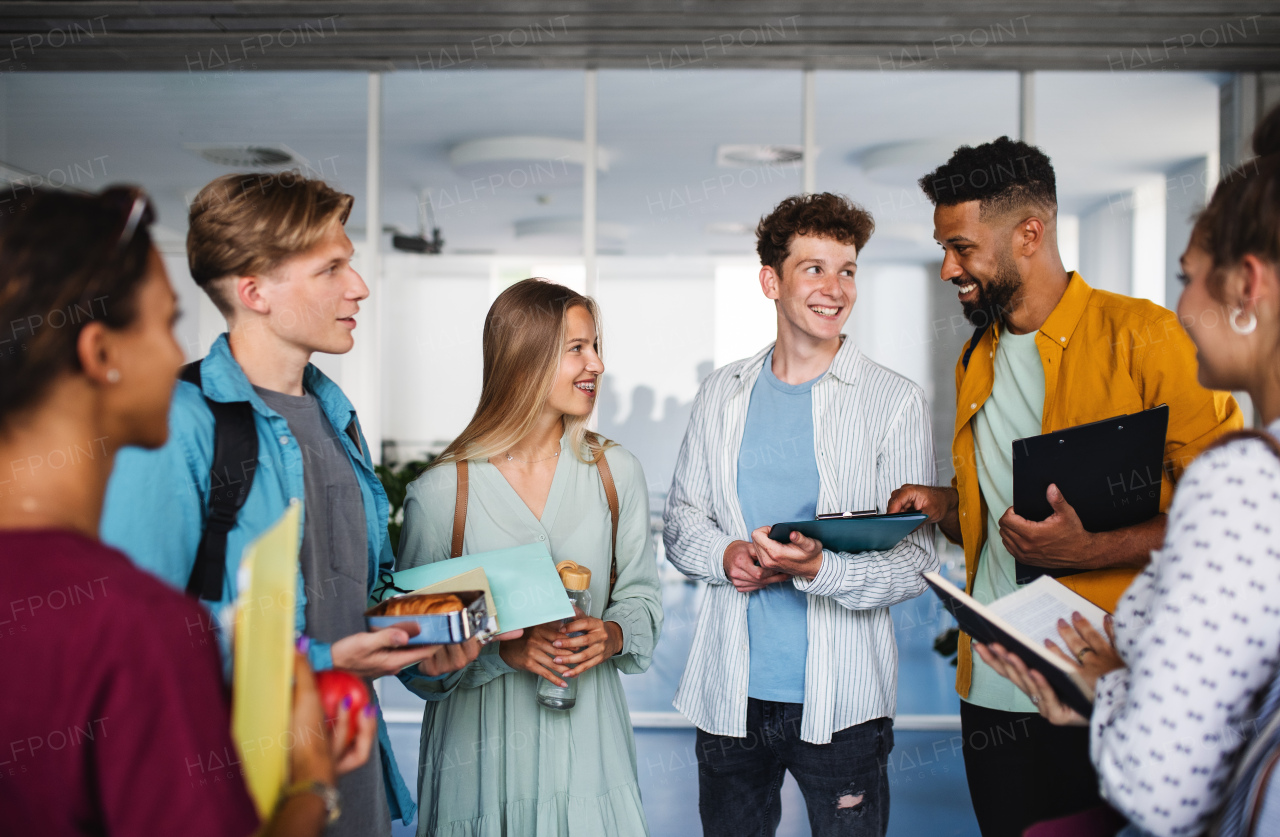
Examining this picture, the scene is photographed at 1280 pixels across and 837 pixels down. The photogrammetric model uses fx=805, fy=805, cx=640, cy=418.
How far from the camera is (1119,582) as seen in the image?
1875mm

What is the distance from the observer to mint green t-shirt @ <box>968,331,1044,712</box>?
2072 mm

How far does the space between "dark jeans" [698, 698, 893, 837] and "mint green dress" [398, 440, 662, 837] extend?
0.31m

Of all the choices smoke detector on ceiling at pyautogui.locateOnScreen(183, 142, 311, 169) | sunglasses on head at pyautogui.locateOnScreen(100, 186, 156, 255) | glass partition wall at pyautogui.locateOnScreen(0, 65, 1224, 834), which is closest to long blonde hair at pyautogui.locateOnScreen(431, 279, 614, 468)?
sunglasses on head at pyautogui.locateOnScreen(100, 186, 156, 255)

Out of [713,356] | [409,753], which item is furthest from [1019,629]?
[409,753]

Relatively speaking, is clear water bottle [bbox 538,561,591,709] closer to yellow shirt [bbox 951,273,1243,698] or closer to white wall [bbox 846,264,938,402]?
yellow shirt [bbox 951,273,1243,698]

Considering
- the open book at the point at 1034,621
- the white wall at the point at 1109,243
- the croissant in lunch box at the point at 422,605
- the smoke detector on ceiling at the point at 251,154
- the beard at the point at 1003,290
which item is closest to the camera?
the open book at the point at 1034,621

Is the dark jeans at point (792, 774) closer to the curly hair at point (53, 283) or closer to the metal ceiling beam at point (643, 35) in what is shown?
the curly hair at point (53, 283)

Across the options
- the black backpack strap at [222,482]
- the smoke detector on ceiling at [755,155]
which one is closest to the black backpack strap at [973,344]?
the black backpack strap at [222,482]

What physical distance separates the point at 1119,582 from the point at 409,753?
11.6 ft

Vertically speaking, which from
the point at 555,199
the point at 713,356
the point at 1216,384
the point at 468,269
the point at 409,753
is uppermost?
the point at 555,199

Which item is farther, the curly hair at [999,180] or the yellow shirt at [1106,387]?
the curly hair at [999,180]

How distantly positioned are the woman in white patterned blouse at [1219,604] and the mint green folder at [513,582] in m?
0.93

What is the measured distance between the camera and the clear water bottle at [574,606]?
1735mm

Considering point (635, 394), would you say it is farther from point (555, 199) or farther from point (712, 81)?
point (712, 81)
